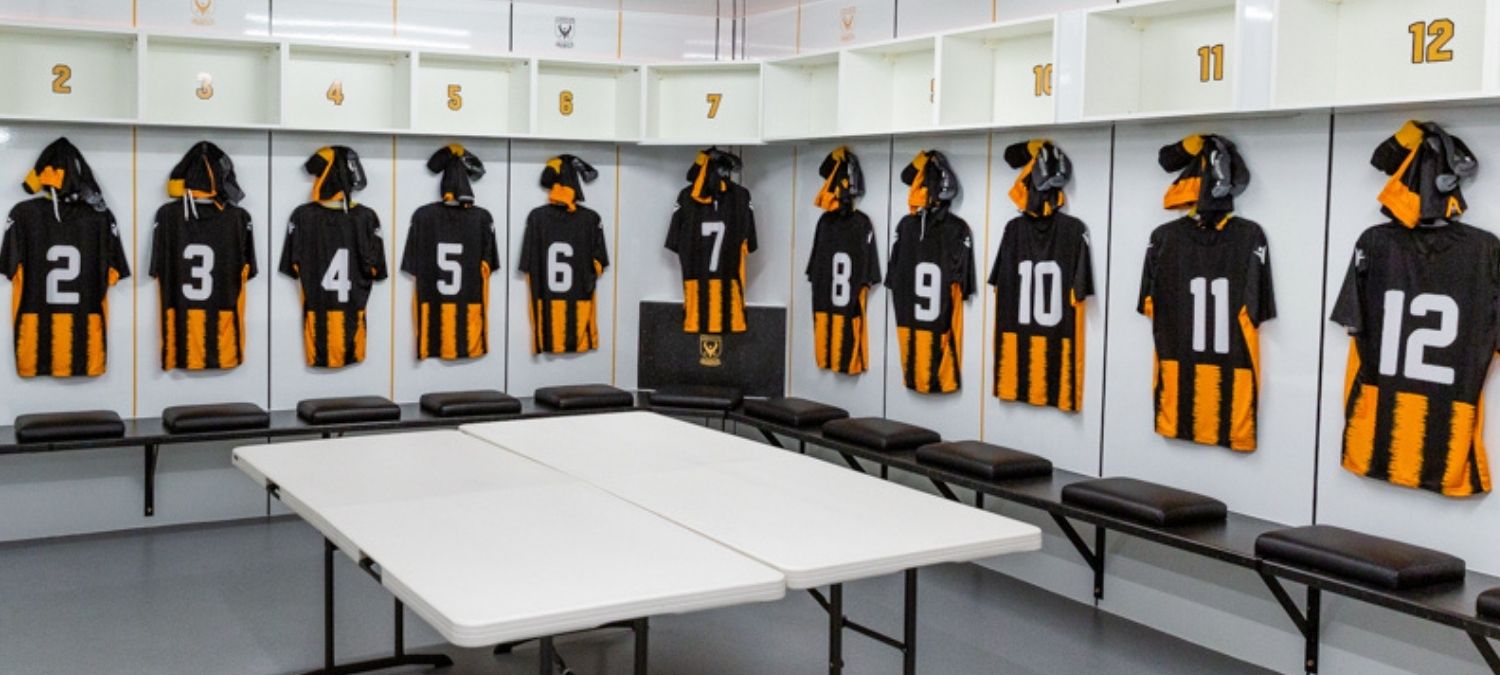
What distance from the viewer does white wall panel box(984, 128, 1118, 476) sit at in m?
5.24

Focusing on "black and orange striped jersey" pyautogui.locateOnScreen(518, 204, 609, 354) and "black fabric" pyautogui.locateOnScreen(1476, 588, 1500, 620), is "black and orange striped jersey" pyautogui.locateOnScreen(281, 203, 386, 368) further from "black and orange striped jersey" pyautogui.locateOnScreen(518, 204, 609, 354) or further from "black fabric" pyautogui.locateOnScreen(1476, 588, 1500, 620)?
"black fabric" pyautogui.locateOnScreen(1476, 588, 1500, 620)

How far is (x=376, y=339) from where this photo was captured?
267 inches

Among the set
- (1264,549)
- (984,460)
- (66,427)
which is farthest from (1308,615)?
(66,427)

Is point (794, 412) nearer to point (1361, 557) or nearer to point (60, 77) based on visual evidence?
point (1361, 557)

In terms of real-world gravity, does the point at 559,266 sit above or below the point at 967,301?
above

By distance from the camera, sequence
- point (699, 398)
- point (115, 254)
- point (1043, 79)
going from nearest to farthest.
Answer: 1. point (1043, 79)
2. point (115, 254)
3. point (699, 398)

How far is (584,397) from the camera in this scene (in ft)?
22.1

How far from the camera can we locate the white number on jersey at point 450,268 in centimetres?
680

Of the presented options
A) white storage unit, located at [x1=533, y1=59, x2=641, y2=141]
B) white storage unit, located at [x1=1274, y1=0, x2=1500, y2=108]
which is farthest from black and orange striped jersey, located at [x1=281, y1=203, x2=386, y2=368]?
white storage unit, located at [x1=1274, y1=0, x2=1500, y2=108]

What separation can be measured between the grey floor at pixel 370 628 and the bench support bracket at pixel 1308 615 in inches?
9.5

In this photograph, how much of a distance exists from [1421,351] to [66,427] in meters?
5.06

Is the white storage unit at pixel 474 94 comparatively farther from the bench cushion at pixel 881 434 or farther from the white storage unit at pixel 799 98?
the bench cushion at pixel 881 434

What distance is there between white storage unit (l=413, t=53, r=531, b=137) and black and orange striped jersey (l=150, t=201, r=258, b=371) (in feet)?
3.40

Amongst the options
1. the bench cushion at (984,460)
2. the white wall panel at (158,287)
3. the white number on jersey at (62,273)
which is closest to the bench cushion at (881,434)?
the bench cushion at (984,460)
